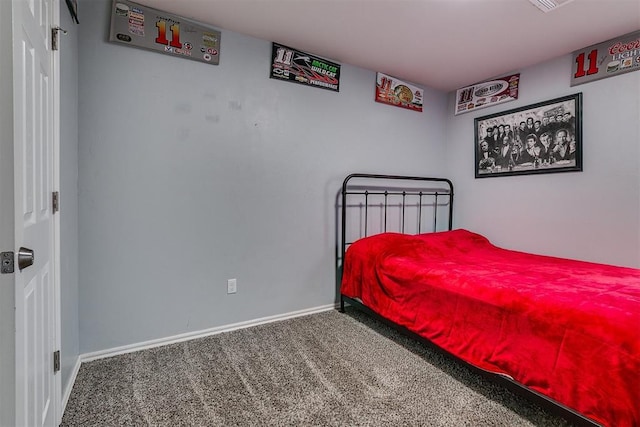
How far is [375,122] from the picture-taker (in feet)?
10.1

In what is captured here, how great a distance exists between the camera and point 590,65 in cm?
247

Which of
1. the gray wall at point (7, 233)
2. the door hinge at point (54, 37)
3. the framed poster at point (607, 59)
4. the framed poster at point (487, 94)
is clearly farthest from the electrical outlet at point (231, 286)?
the framed poster at point (607, 59)

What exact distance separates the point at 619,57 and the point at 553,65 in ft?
1.47

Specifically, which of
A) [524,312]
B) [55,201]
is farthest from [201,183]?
[524,312]

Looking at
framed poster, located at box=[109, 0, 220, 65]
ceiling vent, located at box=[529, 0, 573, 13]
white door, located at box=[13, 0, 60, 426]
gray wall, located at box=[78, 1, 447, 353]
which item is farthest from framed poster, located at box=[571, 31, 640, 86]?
white door, located at box=[13, 0, 60, 426]

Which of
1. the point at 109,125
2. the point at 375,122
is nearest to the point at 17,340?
the point at 109,125

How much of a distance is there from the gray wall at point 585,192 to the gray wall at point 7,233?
3.44 m

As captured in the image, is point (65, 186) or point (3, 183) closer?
point (3, 183)

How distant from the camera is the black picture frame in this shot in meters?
2.59

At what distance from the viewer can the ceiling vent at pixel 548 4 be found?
193 centimetres

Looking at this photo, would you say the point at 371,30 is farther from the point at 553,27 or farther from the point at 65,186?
the point at 65,186

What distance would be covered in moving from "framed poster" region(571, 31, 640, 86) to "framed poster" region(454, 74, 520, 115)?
0.49 meters

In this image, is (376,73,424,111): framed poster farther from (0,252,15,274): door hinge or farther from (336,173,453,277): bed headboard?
(0,252,15,274): door hinge

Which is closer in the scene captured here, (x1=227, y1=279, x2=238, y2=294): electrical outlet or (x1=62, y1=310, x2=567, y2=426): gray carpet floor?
(x1=62, y1=310, x2=567, y2=426): gray carpet floor
